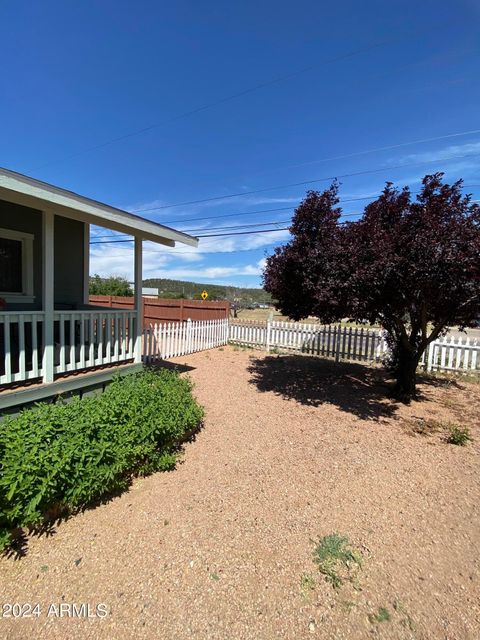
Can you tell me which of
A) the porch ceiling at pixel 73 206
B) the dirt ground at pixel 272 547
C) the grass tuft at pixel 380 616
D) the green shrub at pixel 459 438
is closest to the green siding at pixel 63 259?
the porch ceiling at pixel 73 206

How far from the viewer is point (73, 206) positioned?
4160 mm

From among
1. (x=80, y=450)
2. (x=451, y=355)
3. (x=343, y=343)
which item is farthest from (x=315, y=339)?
(x=80, y=450)

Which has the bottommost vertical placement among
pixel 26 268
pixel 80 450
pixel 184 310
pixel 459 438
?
pixel 459 438

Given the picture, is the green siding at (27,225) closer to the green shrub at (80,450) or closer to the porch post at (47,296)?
the porch post at (47,296)

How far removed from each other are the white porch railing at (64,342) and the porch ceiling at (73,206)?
1382 mm

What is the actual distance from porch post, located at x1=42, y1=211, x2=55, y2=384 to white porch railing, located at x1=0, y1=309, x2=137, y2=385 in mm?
80

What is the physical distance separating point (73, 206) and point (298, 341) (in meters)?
8.35

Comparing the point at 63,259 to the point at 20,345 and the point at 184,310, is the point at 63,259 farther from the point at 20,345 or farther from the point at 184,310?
the point at 184,310

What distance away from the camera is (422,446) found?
4.16 meters

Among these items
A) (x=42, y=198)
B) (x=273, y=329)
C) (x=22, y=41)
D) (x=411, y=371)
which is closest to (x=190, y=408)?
(x=42, y=198)

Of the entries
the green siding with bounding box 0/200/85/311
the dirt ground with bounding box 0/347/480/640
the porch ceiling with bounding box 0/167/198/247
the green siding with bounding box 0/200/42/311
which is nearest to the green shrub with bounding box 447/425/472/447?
the dirt ground with bounding box 0/347/480/640

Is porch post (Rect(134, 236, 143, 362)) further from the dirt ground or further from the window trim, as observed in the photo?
the dirt ground

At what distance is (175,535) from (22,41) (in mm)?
10412

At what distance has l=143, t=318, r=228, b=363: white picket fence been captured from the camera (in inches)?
332
